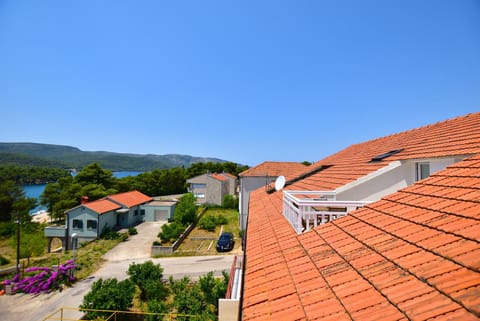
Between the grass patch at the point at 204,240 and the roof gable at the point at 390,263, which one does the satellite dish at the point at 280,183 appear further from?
the grass patch at the point at 204,240

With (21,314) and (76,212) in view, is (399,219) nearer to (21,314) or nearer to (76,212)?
(21,314)

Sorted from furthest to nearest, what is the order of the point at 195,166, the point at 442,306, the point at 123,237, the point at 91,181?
1. the point at 195,166
2. the point at 91,181
3. the point at 123,237
4. the point at 442,306

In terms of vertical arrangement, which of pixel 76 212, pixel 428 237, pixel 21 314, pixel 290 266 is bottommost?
pixel 21 314

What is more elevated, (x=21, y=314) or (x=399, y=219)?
(x=399, y=219)

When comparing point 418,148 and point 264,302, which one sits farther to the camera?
point 418,148

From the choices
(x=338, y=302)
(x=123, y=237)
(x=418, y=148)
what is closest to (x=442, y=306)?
(x=338, y=302)

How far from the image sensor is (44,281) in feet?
54.4

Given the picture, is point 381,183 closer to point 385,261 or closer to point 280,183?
point 385,261

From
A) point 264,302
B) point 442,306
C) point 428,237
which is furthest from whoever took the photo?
point 264,302

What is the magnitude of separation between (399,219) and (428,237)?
0.73m

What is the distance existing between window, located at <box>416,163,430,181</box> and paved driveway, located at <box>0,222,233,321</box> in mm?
15007

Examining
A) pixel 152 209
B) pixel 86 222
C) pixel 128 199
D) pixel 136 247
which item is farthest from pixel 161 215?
pixel 136 247

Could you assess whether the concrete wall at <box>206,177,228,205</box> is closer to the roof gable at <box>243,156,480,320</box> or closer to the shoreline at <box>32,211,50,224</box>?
the shoreline at <box>32,211,50,224</box>

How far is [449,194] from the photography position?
3314mm
